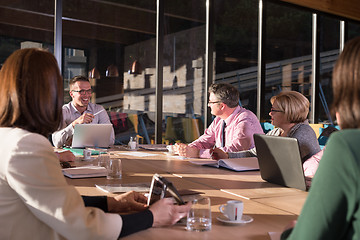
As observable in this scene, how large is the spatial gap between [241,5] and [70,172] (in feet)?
16.2

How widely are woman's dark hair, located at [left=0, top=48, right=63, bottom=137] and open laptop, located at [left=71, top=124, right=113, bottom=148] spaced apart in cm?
241

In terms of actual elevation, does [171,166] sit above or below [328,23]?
below

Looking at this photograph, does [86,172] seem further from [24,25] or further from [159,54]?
[159,54]

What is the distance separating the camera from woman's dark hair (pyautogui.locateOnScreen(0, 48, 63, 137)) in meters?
1.20

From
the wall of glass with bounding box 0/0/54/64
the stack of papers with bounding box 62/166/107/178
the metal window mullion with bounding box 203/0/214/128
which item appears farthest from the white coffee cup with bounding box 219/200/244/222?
the metal window mullion with bounding box 203/0/214/128

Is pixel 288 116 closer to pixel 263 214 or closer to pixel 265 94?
pixel 263 214

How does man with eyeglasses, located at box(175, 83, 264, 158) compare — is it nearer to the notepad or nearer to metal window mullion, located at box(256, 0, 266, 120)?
the notepad

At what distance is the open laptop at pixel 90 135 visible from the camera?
3.69 meters

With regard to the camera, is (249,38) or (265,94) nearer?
(265,94)

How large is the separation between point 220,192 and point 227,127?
1.88 metres

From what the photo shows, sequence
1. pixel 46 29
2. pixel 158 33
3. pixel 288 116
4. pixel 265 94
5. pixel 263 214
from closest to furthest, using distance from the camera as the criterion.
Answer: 1. pixel 263 214
2. pixel 288 116
3. pixel 46 29
4. pixel 158 33
5. pixel 265 94

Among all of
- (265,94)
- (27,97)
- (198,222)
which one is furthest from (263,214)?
(265,94)

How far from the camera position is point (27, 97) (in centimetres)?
121

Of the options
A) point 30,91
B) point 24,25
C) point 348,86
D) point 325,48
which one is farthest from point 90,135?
point 325,48
